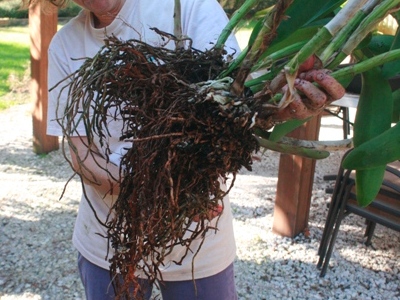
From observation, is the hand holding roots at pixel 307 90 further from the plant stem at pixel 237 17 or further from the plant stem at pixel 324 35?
the plant stem at pixel 237 17

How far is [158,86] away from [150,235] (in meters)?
0.20

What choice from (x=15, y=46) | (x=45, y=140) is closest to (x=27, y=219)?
(x=45, y=140)

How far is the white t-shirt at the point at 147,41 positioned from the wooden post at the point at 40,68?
2.10 meters

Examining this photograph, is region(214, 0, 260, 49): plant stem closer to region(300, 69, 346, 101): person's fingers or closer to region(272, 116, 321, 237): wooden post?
region(300, 69, 346, 101): person's fingers

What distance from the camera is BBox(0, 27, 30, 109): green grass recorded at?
4305mm

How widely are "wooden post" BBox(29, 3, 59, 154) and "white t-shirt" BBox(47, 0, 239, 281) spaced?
82.8 inches

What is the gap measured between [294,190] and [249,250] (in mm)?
335

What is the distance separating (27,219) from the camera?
244 centimetres

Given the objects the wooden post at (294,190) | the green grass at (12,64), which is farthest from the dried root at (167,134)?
the green grass at (12,64)

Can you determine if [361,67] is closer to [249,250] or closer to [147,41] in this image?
[147,41]

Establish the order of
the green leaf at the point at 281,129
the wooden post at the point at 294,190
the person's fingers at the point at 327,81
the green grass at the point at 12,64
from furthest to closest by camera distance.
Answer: the green grass at the point at 12,64 < the wooden post at the point at 294,190 < the green leaf at the point at 281,129 < the person's fingers at the point at 327,81

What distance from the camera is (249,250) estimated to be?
2.21 meters

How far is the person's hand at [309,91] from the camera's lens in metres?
0.58

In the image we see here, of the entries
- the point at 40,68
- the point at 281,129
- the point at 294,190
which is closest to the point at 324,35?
the point at 281,129
